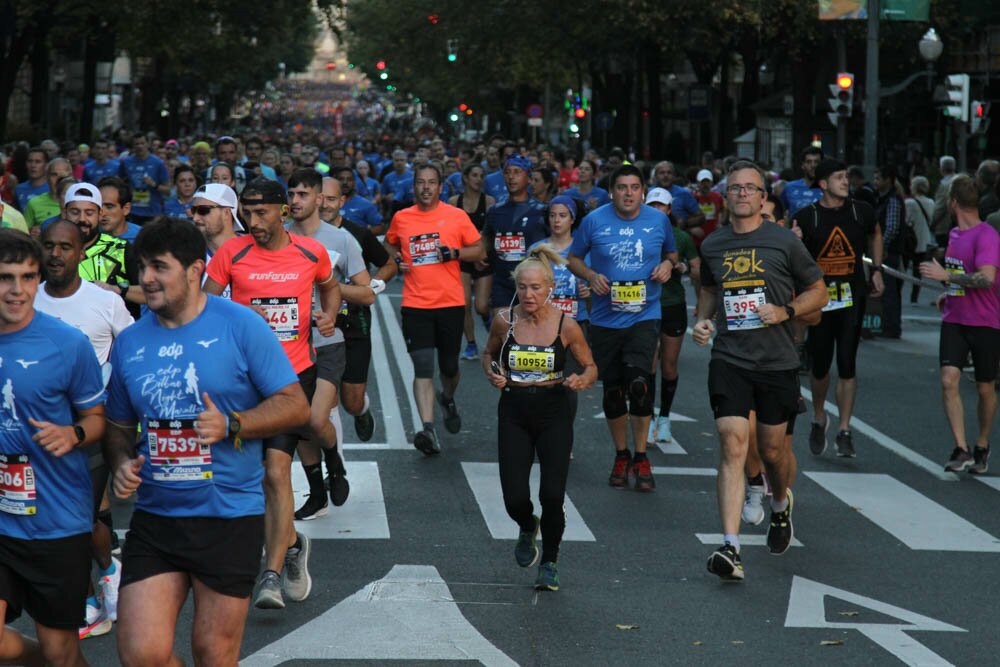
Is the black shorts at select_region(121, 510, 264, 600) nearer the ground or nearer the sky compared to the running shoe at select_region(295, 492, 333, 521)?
nearer the sky

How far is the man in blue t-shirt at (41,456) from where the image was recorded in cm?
550

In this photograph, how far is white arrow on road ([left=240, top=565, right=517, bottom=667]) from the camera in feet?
23.3

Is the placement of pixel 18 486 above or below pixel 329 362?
above

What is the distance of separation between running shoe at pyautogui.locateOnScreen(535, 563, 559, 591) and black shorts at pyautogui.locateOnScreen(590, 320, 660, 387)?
9.65 ft

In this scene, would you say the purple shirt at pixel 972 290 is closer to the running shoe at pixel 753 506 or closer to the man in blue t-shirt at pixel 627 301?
the man in blue t-shirt at pixel 627 301

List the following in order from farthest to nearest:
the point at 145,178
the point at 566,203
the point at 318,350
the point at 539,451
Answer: the point at 145,178, the point at 566,203, the point at 318,350, the point at 539,451

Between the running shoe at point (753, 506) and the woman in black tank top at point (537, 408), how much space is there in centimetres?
174

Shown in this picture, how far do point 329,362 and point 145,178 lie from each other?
11775 mm

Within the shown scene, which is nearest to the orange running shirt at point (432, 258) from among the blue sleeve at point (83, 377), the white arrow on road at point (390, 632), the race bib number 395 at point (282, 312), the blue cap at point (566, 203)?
the blue cap at point (566, 203)

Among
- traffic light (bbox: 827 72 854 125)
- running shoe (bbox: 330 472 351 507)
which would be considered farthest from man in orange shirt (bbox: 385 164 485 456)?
traffic light (bbox: 827 72 854 125)

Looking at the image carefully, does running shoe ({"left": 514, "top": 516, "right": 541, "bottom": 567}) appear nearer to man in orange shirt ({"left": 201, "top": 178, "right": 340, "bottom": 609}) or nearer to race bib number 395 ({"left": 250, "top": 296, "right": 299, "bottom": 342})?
man in orange shirt ({"left": 201, "top": 178, "right": 340, "bottom": 609})

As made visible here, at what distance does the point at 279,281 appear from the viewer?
27.2ft

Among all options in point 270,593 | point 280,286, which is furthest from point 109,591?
point 280,286

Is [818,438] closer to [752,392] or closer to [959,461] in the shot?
[959,461]
